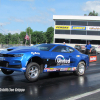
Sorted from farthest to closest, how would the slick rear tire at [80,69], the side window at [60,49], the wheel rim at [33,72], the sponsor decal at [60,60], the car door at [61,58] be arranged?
the slick rear tire at [80,69] → the side window at [60,49] → the sponsor decal at [60,60] → the car door at [61,58] → the wheel rim at [33,72]

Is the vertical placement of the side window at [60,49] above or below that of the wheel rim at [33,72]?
above

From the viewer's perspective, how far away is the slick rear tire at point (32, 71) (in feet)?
19.8

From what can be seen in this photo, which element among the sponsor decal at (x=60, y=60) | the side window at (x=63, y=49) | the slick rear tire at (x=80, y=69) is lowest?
the slick rear tire at (x=80, y=69)

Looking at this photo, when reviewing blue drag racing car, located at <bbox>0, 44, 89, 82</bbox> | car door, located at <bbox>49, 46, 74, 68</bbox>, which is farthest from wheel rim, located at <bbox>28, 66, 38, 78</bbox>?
car door, located at <bbox>49, 46, 74, 68</bbox>

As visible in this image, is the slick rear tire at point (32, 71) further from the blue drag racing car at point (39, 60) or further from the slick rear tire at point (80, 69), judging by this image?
the slick rear tire at point (80, 69)

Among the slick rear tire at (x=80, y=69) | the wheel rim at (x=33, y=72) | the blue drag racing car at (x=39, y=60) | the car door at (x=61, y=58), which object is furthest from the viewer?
the slick rear tire at (x=80, y=69)

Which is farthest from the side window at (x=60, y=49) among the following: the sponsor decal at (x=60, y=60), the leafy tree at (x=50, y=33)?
the leafy tree at (x=50, y=33)

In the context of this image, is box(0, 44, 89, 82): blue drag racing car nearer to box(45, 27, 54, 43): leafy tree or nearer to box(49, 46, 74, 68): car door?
box(49, 46, 74, 68): car door

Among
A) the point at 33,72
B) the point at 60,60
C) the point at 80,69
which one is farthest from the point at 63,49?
the point at 33,72

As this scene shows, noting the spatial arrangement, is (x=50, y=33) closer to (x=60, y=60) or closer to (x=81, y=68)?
(x=81, y=68)

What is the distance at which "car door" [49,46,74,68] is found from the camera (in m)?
6.92

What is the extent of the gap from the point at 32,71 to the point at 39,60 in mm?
570

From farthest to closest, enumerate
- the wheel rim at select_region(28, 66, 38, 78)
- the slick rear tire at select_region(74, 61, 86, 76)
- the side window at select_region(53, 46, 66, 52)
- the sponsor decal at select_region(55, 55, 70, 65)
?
1. the slick rear tire at select_region(74, 61, 86, 76)
2. the side window at select_region(53, 46, 66, 52)
3. the sponsor decal at select_region(55, 55, 70, 65)
4. the wheel rim at select_region(28, 66, 38, 78)

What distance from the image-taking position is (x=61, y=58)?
7234 millimetres
